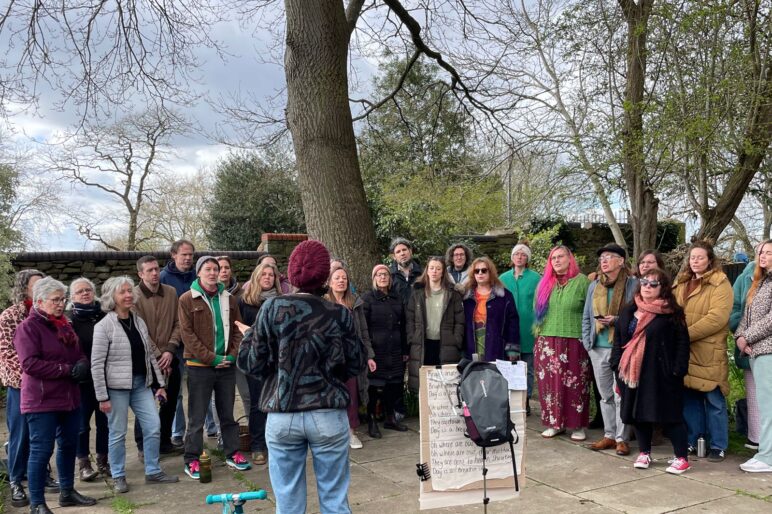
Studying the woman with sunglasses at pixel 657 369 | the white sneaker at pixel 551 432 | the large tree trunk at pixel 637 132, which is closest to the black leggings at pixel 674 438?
the woman with sunglasses at pixel 657 369

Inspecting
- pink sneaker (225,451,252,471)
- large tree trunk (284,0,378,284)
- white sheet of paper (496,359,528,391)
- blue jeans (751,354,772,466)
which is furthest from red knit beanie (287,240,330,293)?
large tree trunk (284,0,378,284)

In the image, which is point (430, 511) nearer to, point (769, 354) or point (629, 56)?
point (769, 354)

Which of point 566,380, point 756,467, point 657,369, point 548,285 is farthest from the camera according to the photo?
point 548,285

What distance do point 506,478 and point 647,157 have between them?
241 inches

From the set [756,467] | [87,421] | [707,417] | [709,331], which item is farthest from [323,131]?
[756,467]

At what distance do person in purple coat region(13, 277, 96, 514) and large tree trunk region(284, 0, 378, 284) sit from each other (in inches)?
130

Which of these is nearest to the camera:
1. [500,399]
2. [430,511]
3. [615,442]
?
[500,399]

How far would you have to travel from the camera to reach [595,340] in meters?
5.97

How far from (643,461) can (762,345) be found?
52.3 inches

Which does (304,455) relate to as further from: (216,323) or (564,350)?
(564,350)

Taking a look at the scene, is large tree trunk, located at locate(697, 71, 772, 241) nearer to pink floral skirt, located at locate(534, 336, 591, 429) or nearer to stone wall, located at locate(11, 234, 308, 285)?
pink floral skirt, located at locate(534, 336, 591, 429)

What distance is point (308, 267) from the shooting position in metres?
3.36

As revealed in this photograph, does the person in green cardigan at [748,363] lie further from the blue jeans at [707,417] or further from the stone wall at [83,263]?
the stone wall at [83,263]

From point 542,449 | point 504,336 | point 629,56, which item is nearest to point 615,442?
point 542,449
